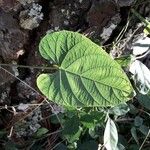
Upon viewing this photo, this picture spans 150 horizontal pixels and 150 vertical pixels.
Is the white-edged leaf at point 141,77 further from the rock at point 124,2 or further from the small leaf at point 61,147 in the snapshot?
the small leaf at point 61,147

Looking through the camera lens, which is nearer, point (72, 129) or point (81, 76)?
point (81, 76)

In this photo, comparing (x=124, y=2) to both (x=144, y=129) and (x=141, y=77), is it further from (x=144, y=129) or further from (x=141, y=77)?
(x=144, y=129)

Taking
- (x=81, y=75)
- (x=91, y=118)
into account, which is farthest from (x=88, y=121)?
(x=81, y=75)

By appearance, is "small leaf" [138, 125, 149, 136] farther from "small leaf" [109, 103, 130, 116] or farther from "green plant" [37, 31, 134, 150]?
"green plant" [37, 31, 134, 150]

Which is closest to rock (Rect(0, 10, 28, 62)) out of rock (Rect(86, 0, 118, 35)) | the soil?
the soil

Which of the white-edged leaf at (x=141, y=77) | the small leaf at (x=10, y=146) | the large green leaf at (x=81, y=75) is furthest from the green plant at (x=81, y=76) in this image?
the small leaf at (x=10, y=146)

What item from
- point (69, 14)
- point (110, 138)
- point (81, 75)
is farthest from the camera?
point (69, 14)
